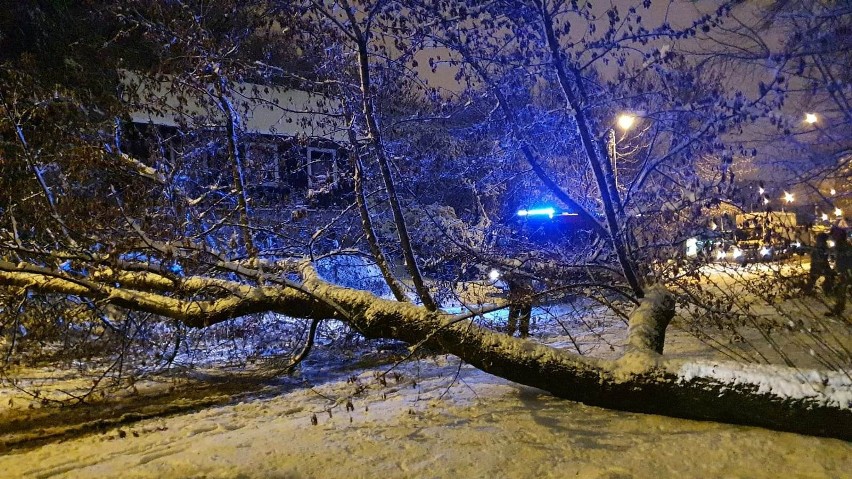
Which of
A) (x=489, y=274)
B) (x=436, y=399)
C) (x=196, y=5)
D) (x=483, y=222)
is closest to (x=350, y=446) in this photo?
(x=436, y=399)

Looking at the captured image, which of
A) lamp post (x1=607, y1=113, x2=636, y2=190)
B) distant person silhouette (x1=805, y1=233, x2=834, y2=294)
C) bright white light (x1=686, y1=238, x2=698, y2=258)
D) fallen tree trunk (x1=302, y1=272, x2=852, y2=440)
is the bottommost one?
fallen tree trunk (x1=302, y1=272, x2=852, y2=440)

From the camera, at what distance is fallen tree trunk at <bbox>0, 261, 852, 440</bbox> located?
3486 millimetres

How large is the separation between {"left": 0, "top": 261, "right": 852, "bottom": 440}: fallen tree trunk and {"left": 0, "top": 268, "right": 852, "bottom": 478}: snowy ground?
0.48 ft

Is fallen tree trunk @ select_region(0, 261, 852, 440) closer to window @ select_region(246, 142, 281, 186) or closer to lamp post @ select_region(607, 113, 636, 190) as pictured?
lamp post @ select_region(607, 113, 636, 190)

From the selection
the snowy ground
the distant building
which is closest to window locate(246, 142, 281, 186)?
the distant building

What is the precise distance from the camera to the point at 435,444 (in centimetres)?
391

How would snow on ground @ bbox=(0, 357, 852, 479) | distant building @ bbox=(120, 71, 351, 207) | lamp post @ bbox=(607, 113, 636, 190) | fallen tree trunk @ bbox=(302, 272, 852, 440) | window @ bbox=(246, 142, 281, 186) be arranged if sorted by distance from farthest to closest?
window @ bbox=(246, 142, 281, 186) < distant building @ bbox=(120, 71, 351, 207) < lamp post @ bbox=(607, 113, 636, 190) < fallen tree trunk @ bbox=(302, 272, 852, 440) < snow on ground @ bbox=(0, 357, 852, 479)

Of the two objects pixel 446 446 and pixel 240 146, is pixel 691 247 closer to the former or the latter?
pixel 446 446

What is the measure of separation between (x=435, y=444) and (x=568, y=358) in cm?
139

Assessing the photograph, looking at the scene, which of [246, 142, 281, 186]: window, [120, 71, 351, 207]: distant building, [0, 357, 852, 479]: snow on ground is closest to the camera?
[0, 357, 852, 479]: snow on ground

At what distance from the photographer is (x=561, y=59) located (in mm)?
5590

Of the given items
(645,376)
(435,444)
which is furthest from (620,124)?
(435,444)

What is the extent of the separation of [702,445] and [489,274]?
5593 mm

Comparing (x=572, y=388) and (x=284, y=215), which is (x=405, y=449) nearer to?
(x=572, y=388)
